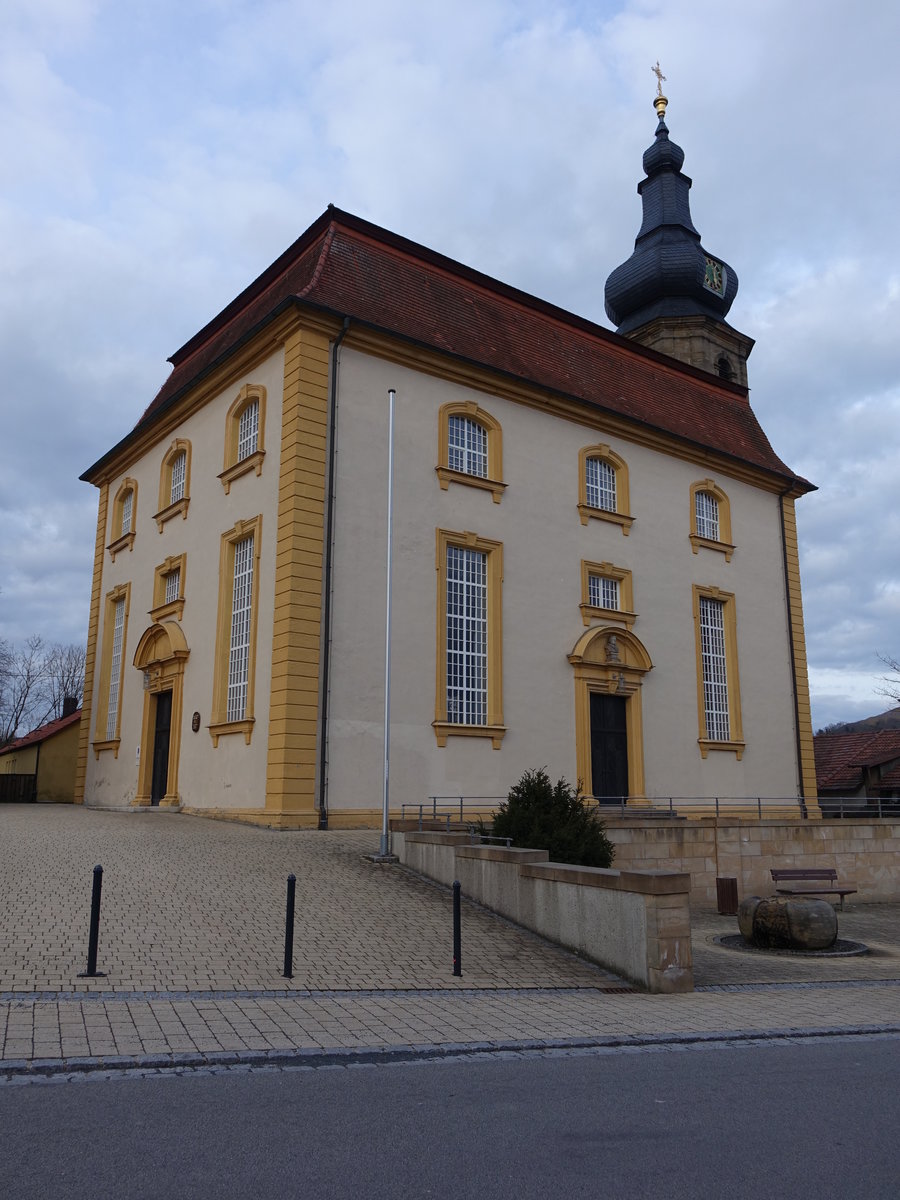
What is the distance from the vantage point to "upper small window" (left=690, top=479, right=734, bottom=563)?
28125 millimetres

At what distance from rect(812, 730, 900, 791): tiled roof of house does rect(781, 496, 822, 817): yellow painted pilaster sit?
10099mm

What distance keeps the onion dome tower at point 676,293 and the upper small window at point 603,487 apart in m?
11.5

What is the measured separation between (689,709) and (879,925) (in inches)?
354

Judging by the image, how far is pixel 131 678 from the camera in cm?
2612

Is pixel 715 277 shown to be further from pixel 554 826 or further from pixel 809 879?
pixel 554 826

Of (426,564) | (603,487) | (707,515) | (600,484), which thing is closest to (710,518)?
(707,515)

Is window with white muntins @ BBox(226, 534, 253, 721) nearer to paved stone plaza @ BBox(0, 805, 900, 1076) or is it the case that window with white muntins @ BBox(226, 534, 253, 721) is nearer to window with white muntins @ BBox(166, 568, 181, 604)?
A: window with white muntins @ BBox(166, 568, 181, 604)

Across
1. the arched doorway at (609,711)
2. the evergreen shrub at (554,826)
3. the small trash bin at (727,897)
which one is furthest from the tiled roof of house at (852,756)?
the evergreen shrub at (554,826)

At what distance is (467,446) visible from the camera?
2342cm

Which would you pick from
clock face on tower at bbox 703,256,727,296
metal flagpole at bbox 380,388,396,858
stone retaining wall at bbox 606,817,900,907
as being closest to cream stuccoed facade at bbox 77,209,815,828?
metal flagpole at bbox 380,388,396,858

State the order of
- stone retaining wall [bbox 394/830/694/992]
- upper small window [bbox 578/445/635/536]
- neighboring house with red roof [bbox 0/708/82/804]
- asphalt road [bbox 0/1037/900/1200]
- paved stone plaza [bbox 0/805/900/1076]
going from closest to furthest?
1. asphalt road [bbox 0/1037/900/1200]
2. paved stone plaza [bbox 0/805/900/1076]
3. stone retaining wall [bbox 394/830/694/992]
4. upper small window [bbox 578/445/635/536]
5. neighboring house with red roof [bbox 0/708/82/804]

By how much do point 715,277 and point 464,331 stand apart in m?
18.1

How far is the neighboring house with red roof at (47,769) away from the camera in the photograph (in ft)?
104

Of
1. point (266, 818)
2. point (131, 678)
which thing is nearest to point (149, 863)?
point (266, 818)
